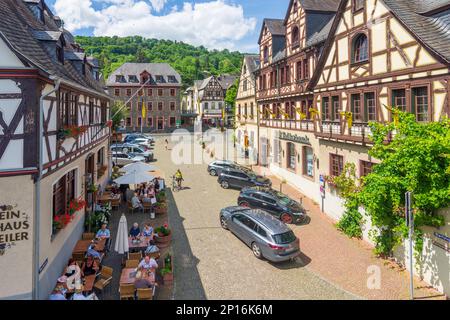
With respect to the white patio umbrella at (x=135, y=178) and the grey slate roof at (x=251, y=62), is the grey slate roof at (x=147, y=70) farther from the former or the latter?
the white patio umbrella at (x=135, y=178)

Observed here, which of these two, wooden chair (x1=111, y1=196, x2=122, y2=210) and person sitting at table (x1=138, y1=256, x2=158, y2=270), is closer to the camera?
person sitting at table (x1=138, y1=256, x2=158, y2=270)

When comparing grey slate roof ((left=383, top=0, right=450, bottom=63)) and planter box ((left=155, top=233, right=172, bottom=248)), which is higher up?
grey slate roof ((left=383, top=0, right=450, bottom=63))

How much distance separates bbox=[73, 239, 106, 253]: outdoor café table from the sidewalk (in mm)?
7923

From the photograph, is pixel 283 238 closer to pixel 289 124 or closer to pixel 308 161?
pixel 308 161

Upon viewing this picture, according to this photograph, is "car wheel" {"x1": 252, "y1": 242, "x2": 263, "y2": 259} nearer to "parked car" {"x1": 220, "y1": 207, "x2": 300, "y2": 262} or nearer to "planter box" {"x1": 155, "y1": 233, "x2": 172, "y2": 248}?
"parked car" {"x1": 220, "y1": 207, "x2": 300, "y2": 262}

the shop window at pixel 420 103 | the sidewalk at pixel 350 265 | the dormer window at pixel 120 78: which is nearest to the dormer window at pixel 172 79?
the dormer window at pixel 120 78

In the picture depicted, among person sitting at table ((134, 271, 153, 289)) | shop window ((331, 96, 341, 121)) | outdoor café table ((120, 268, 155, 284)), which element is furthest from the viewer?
shop window ((331, 96, 341, 121))

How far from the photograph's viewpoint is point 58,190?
10781 millimetres

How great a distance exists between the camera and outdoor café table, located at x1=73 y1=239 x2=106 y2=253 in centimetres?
1160

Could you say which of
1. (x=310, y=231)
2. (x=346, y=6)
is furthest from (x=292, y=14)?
(x=310, y=231)

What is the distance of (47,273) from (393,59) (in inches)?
577

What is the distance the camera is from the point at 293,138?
76.5 feet

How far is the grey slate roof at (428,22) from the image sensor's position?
11.0m

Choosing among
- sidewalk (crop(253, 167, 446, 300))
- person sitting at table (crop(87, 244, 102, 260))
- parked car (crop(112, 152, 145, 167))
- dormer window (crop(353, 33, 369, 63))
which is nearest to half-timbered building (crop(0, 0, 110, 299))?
person sitting at table (crop(87, 244, 102, 260))
